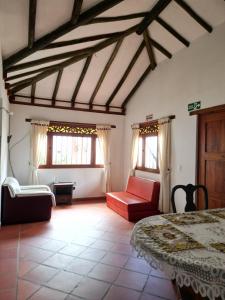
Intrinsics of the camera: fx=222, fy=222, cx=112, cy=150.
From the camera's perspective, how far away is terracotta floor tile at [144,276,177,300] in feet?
7.20

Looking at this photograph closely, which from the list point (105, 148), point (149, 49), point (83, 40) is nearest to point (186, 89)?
point (149, 49)

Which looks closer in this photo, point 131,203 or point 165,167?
point 131,203

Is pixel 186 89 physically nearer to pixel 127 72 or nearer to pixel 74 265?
pixel 127 72

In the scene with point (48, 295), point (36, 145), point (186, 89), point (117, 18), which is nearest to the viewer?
point (48, 295)

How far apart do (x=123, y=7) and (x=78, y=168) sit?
4166 millimetres

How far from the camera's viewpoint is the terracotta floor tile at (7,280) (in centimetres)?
228

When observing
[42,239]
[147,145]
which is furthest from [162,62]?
[42,239]

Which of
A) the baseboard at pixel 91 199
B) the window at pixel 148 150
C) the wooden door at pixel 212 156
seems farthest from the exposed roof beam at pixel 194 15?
the baseboard at pixel 91 199

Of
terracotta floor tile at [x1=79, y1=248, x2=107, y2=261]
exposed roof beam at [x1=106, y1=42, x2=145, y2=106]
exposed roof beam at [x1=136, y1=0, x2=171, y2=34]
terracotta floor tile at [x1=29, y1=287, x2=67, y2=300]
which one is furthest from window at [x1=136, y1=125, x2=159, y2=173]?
terracotta floor tile at [x1=29, y1=287, x2=67, y2=300]

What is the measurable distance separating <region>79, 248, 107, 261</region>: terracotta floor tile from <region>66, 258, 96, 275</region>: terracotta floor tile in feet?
0.34

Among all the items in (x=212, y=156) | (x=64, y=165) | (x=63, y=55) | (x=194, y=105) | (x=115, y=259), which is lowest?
(x=115, y=259)

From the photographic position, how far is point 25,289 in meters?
2.24

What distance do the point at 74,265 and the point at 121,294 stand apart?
0.77m

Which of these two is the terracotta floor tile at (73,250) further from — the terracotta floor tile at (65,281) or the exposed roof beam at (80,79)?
the exposed roof beam at (80,79)
